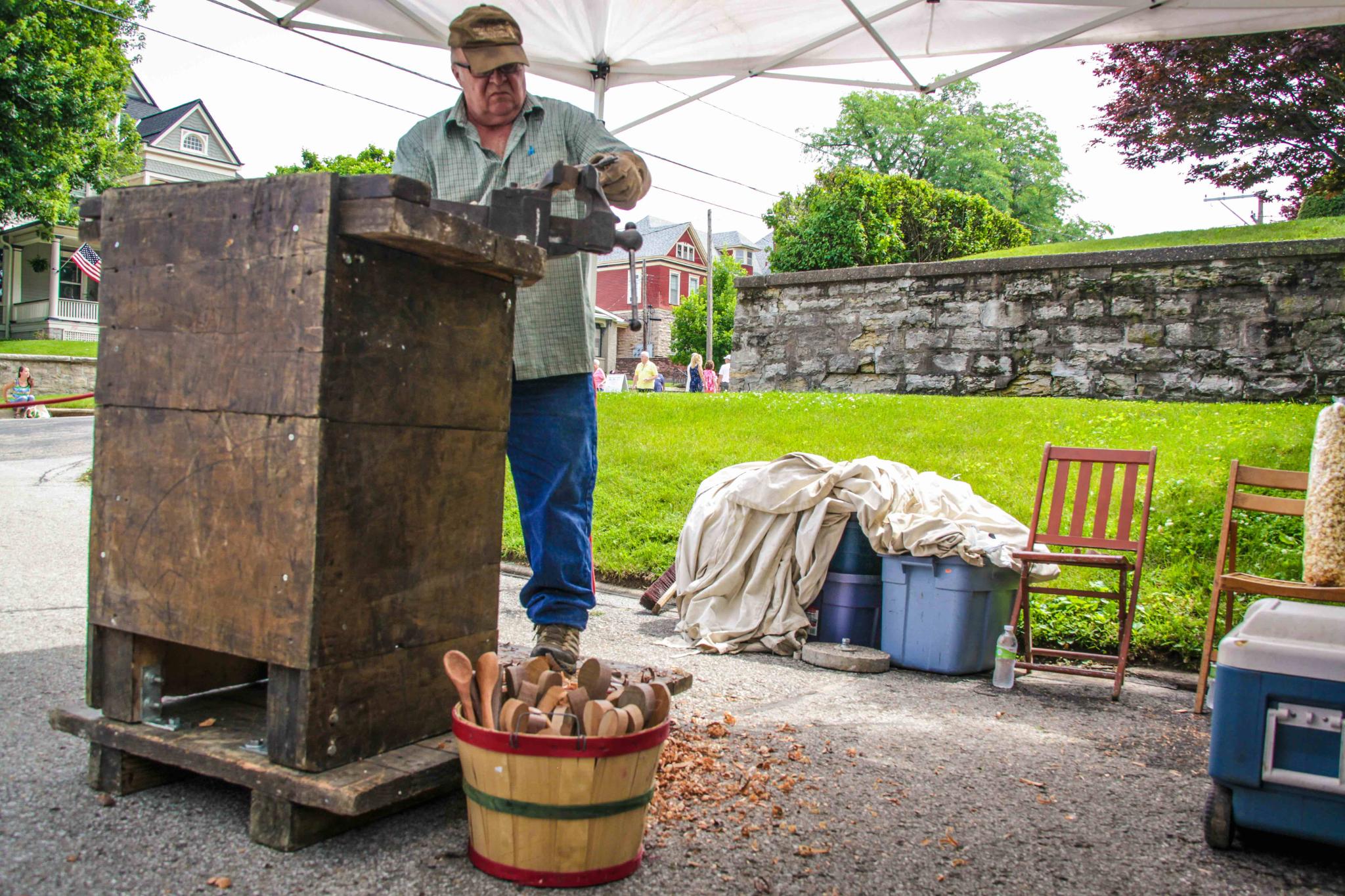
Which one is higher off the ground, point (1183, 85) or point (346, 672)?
point (1183, 85)

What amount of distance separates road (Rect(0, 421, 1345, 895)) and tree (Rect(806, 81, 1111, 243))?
43119mm

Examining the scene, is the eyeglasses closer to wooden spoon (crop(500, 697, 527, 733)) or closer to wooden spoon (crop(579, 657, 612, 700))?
wooden spoon (crop(579, 657, 612, 700))

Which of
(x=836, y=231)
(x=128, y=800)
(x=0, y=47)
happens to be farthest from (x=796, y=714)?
(x=0, y=47)

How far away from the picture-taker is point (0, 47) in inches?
765

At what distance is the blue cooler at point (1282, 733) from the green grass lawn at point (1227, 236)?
8.23m

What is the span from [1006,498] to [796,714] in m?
3.22

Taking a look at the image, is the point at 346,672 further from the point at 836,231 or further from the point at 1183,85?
the point at 836,231

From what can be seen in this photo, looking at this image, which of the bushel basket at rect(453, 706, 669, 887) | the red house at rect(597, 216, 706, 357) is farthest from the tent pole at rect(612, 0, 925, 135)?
the red house at rect(597, 216, 706, 357)

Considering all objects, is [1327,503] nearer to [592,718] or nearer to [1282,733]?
[1282,733]

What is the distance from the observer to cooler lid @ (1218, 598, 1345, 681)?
236 centimetres

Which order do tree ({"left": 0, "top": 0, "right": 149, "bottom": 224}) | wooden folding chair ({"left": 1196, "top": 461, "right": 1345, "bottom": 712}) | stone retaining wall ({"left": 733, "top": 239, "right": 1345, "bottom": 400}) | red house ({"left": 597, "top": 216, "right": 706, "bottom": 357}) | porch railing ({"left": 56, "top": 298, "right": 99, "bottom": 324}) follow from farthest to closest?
red house ({"left": 597, "top": 216, "right": 706, "bottom": 357})
porch railing ({"left": 56, "top": 298, "right": 99, "bottom": 324})
tree ({"left": 0, "top": 0, "right": 149, "bottom": 224})
stone retaining wall ({"left": 733, "top": 239, "right": 1345, "bottom": 400})
wooden folding chair ({"left": 1196, "top": 461, "right": 1345, "bottom": 712})

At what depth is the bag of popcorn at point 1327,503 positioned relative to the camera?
271cm

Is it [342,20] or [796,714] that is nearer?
[796,714]

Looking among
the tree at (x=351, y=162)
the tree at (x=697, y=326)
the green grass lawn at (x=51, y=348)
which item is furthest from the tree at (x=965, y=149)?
the green grass lawn at (x=51, y=348)
